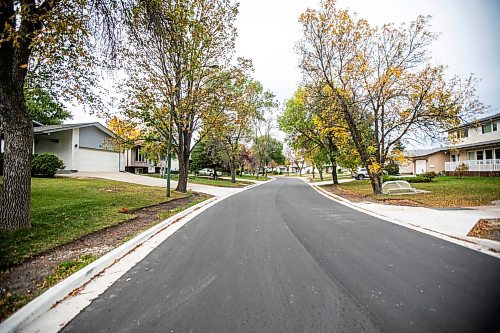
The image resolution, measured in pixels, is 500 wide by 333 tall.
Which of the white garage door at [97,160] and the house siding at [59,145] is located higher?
the house siding at [59,145]

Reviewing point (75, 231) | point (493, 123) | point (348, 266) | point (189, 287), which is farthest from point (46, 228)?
point (493, 123)

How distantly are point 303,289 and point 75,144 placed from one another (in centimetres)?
2861

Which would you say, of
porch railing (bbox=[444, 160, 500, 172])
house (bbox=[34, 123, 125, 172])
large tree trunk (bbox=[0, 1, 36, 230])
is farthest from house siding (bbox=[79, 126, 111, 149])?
porch railing (bbox=[444, 160, 500, 172])

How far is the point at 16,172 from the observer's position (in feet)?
18.8

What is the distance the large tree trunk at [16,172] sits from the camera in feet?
18.4

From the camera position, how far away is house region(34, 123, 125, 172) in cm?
2431

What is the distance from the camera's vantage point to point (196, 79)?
16.1 metres

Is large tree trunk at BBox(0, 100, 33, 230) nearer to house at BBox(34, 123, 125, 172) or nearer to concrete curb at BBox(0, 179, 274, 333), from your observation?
concrete curb at BBox(0, 179, 274, 333)

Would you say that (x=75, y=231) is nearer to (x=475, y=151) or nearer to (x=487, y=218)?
(x=487, y=218)

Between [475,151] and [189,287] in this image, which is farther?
[475,151]

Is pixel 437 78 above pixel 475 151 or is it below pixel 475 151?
above

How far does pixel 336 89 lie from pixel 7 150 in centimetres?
1632

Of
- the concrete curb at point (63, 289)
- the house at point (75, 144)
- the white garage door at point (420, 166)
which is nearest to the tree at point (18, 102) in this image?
the concrete curb at point (63, 289)

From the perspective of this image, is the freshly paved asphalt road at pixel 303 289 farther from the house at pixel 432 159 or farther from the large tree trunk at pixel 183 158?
the house at pixel 432 159
